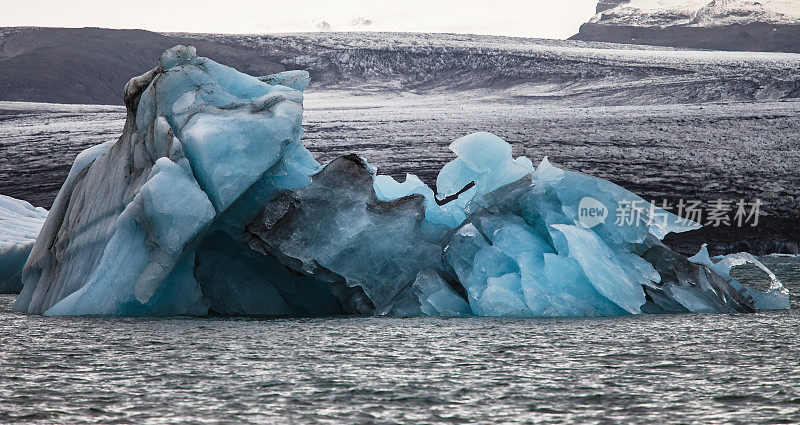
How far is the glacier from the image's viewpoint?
3.78m

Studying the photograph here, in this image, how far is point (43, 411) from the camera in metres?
1.96

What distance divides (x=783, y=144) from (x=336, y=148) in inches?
298

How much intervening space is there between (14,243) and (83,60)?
21364 mm

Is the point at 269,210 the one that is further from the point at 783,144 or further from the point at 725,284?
the point at 783,144

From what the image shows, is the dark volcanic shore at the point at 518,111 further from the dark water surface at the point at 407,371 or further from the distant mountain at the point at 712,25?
the distant mountain at the point at 712,25

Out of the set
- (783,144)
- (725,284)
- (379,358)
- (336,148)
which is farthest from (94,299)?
(783,144)

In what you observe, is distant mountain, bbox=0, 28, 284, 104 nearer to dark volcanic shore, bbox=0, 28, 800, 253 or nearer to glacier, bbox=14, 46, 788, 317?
dark volcanic shore, bbox=0, 28, 800, 253

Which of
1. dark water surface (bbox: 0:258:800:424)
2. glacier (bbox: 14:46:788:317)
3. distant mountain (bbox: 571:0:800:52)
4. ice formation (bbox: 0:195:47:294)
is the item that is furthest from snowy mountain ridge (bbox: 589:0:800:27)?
dark water surface (bbox: 0:258:800:424)

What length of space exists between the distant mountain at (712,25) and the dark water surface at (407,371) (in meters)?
38.0

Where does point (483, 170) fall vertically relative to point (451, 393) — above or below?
above

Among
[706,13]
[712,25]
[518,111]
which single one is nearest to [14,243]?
[518,111]

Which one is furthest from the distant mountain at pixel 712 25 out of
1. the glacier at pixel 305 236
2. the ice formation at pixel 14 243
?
the glacier at pixel 305 236

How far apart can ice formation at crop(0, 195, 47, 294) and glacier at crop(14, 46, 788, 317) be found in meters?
1.69

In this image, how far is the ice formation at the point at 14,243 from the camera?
597 cm
